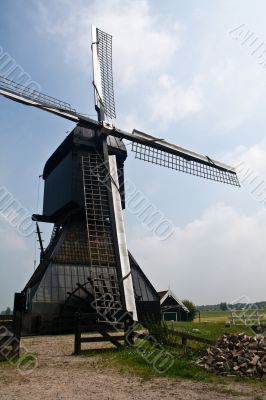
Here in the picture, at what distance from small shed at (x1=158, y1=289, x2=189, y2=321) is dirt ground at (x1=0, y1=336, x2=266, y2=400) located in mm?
→ 30245

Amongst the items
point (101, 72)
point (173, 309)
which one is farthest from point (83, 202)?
point (173, 309)

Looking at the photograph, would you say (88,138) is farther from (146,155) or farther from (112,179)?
(112,179)

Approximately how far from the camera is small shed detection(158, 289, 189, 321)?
1487 inches

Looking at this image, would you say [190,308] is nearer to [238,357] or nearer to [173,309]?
[173,309]

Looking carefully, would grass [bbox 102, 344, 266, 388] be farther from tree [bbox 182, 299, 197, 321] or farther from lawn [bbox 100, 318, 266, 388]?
tree [bbox 182, 299, 197, 321]

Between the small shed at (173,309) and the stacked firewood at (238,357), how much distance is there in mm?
30087

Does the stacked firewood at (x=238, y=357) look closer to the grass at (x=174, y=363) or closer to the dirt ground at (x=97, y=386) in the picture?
the grass at (x=174, y=363)

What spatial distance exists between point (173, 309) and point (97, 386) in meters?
33.0

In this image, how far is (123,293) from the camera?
475 inches

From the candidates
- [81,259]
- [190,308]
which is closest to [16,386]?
[81,259]

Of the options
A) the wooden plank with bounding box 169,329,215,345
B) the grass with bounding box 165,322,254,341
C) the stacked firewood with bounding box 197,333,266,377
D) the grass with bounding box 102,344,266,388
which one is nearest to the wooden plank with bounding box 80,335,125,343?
the grass with bounding box 102,344,266,388

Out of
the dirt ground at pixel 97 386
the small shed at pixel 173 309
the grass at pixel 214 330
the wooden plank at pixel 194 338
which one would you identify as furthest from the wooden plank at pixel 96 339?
the small shed at pixel 173 309

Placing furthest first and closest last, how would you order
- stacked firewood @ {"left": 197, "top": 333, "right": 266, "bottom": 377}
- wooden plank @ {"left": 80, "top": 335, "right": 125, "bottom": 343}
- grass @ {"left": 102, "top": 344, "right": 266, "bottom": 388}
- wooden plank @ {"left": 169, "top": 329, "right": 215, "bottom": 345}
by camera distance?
wooden plank @ {"left": 80, "top": 335, "right": 125, "bottom": 343} → wooden plank @ {"left": 169, "top": 329, "right": 215, "bottom": 345} → stacked firewood @ {"left": 197, "top": 333, "right": 266, "bottom": 377} → grass @ {"left": 102, "top": 344, "right": 266, "bottom": 388}

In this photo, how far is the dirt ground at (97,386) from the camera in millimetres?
5879
